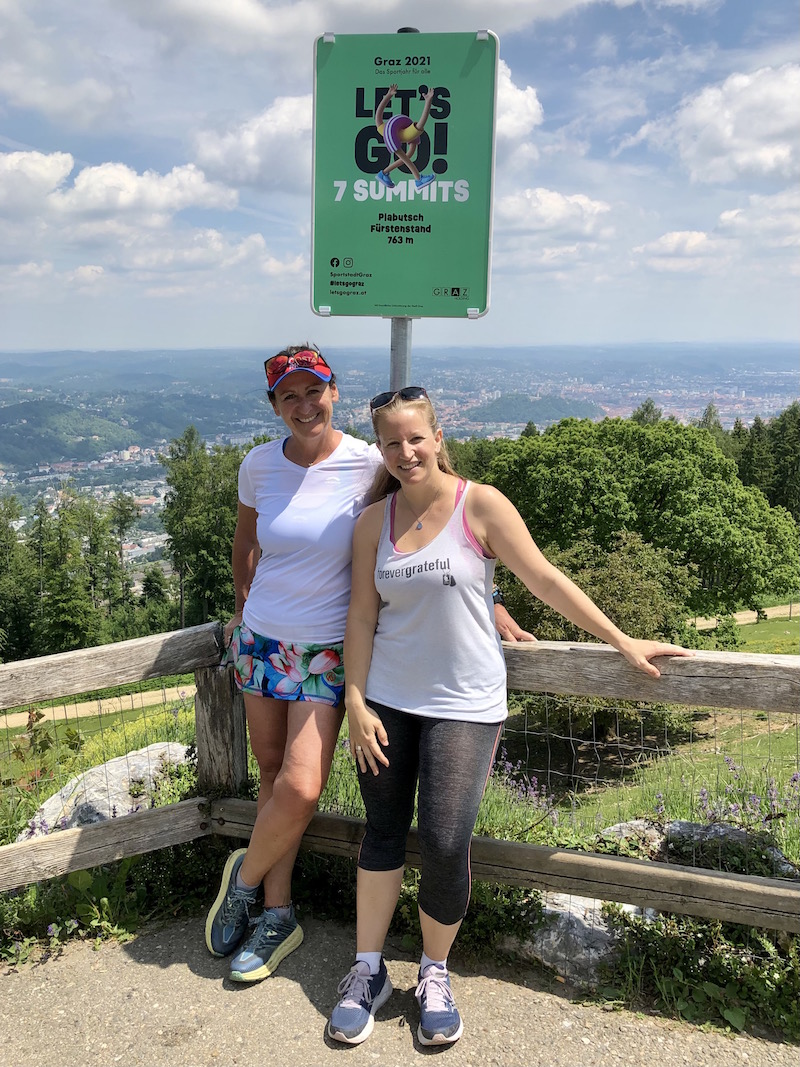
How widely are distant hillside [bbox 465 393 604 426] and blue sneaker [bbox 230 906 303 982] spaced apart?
13175 centimetres

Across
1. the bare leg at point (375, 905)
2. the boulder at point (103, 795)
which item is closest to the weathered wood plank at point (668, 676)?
the bare leg at point (375, 905)

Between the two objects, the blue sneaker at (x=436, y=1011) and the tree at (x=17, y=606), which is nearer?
the blue sneaker at (x=436, y=1011)

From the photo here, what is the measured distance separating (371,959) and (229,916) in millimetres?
671

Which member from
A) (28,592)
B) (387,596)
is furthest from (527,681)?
(28,592)

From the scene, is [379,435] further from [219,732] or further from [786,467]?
[786,467]

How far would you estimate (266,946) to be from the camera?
316 cm

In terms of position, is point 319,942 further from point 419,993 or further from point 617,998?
point 617,998

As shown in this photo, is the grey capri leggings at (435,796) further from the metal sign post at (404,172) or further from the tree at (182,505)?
the tree at (182,505)

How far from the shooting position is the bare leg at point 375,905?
9.68ft

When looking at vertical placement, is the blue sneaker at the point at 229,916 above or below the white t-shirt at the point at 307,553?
below

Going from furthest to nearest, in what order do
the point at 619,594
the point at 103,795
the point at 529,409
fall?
the point at 529,409 → the point at 619,594 → the point at 103,795

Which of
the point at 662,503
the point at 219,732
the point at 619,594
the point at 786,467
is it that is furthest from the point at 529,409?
the point at 219,732

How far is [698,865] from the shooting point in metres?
3.39

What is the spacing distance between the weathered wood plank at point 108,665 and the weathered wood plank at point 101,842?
59cm
